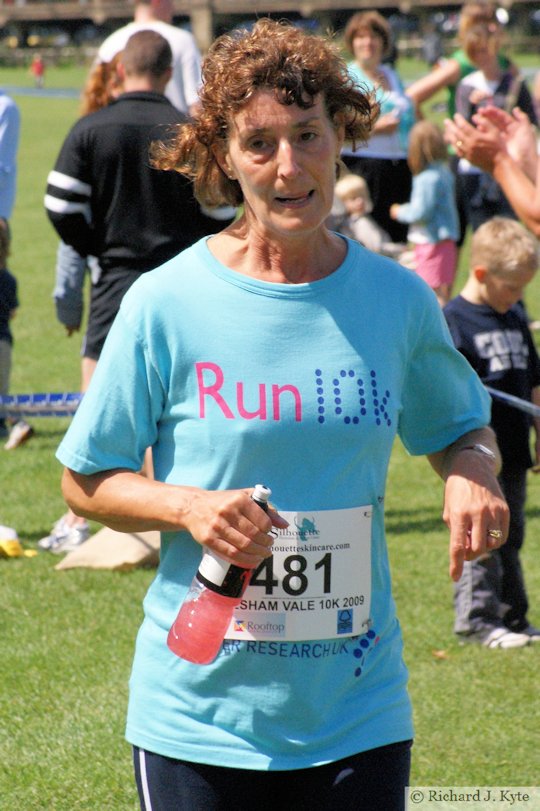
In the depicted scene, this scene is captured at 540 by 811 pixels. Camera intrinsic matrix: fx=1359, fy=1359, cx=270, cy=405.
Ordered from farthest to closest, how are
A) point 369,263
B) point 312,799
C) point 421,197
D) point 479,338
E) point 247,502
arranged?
point 421,197 → point 479,338 → point 369,263 → point 312,799 → point 247,502

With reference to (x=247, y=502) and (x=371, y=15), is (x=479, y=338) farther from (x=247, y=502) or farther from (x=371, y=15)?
(x=371, y=15)

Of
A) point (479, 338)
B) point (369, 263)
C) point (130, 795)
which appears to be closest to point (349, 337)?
point (369, 263)

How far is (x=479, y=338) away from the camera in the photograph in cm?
521

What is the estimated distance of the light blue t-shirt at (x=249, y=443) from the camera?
247cm

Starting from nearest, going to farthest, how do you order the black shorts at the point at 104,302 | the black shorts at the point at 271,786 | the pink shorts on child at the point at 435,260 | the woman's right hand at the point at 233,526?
the woman's right hand at the point at 233,526 → the black shorts at the point at 271,786 → the black shorts at the point at 104,302 → the pink shorts on child at the point at 435,260

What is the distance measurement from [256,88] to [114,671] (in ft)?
10.6

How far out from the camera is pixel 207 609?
2.42 m

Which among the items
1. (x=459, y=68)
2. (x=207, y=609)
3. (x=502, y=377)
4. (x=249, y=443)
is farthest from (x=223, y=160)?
(x=459, y=68)

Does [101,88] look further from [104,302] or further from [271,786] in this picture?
[271,786]

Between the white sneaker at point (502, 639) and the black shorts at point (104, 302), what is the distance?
7.18ft

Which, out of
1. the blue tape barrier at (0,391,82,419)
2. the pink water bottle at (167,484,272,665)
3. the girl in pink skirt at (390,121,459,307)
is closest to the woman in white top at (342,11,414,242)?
the girl in pink skirt at (390,121,459,307)

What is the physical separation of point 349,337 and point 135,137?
3.68 m

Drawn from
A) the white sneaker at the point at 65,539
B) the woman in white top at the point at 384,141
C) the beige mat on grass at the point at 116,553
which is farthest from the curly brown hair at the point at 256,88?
the woman in white top at the point at 384,141

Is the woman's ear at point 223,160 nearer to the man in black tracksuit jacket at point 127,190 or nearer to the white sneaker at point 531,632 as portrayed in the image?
the man in black tracksuit jacket at point 127,190
